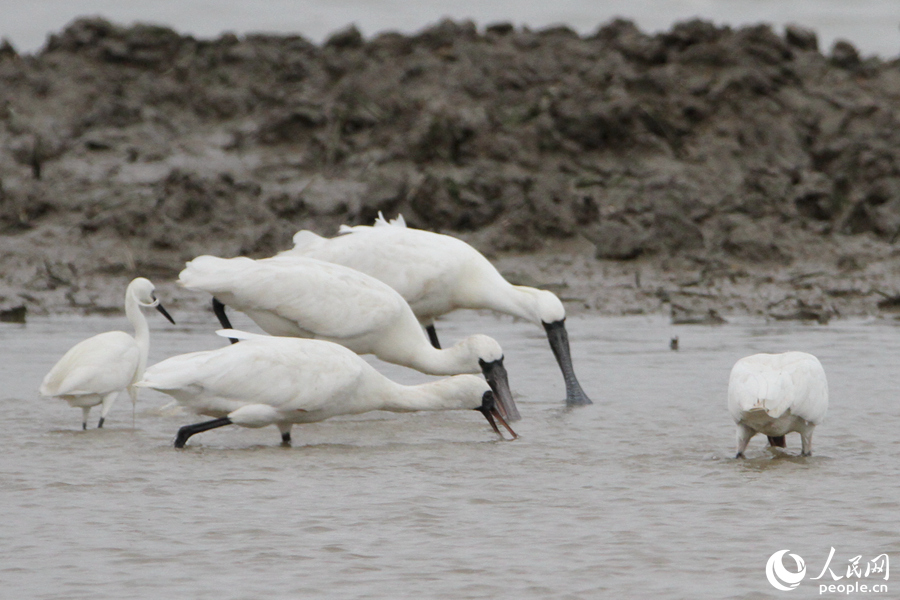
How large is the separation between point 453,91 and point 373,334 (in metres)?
9.52

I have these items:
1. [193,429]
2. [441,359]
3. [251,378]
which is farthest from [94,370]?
[441,359]

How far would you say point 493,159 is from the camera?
16016 millimetres

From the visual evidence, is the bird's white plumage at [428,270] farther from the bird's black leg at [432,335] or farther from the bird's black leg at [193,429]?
the bird's black leg at [193,429]

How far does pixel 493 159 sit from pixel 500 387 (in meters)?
8.09

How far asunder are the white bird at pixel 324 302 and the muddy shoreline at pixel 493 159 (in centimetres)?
409

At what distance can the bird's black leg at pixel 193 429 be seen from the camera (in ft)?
23.2

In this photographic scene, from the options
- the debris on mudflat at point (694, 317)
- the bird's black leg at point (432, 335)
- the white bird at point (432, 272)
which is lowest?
the bird's black leg at point (432, 335)

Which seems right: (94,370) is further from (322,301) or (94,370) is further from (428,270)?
(428,270)

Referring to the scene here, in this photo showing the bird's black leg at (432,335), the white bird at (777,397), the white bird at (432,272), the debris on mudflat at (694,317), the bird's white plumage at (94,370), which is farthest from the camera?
the debris on mudflat at (694,317)

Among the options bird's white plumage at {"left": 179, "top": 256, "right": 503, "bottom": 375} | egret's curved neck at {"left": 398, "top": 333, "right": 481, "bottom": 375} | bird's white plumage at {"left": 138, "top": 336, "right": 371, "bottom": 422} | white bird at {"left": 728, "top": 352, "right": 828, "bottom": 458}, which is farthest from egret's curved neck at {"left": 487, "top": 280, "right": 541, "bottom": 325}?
white bird at {"left": 728, "top": 352, "right": 828, "bottom": 458}

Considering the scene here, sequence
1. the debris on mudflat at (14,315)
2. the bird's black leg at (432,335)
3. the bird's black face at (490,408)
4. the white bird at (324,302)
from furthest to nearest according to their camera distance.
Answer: the debris on mudflat at (14,315), the bird's black leg at (432,335), the white bird at (324,302), the bird's black face at (490,408)

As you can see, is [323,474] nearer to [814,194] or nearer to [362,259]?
[362,259]

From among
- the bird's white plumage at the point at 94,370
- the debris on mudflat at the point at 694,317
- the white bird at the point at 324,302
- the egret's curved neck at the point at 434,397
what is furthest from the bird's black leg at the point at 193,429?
the debris on mudflat at the point at 694,317

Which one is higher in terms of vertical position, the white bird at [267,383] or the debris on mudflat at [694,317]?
the debris on mudflat at [694,317]
